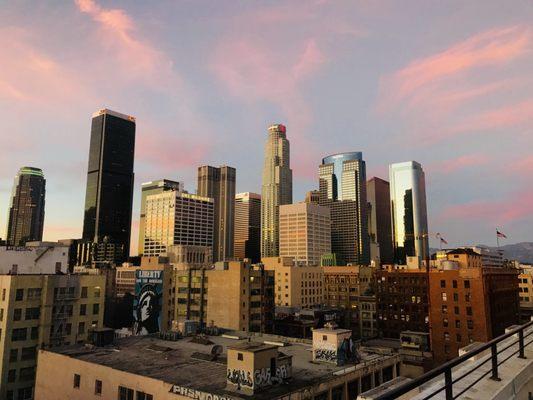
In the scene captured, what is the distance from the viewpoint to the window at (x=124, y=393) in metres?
46.1

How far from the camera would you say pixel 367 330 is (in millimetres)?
153500

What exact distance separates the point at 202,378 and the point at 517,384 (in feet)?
136

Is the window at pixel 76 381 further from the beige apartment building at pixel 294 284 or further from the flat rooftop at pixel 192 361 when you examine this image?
the beige apartment building at pixel 294 284

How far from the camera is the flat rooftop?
43.5m

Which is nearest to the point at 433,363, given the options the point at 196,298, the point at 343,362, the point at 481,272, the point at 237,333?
the point at 481,272

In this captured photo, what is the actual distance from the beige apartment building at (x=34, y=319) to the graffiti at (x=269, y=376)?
163 ft

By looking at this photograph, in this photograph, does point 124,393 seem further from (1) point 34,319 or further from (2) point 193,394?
(1) point 34,319

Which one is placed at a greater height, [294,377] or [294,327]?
[294,377]

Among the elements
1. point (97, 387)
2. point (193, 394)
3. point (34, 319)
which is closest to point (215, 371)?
point (193, 394)

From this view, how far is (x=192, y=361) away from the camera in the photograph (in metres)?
52.9

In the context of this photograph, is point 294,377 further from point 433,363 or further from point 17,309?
point 433,363

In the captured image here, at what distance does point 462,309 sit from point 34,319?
99894mm

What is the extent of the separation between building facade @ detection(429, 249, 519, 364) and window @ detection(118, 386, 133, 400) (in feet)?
271

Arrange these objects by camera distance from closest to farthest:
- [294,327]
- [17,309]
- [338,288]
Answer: [17,309], [294,327], [338,288]
